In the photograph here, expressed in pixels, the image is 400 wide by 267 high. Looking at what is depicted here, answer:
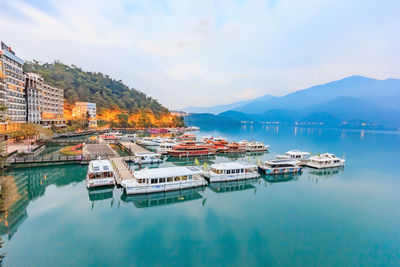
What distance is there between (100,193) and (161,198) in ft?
25.6

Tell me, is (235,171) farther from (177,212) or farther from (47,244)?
(47,244)

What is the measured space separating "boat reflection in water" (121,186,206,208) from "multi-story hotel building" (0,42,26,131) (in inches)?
1911

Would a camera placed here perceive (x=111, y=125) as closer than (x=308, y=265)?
No

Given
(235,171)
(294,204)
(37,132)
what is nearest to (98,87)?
(37,132)

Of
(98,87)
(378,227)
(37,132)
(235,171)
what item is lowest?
(378,227)

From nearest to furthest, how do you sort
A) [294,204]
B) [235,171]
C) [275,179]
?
[294,204] → [235,171] → [275,179]

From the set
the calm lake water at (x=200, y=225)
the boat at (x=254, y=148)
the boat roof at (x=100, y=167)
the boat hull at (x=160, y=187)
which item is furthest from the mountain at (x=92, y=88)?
the boat hull at (x=160, y=187)

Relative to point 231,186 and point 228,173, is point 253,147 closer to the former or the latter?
point 228,173

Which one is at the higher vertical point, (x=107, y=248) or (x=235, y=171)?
(x=235, y=171)

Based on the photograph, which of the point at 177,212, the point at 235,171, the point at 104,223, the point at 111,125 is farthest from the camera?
the point at 111,125

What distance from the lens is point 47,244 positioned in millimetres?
15805

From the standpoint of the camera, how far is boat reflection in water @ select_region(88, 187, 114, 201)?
24.8 m

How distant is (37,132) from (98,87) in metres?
113

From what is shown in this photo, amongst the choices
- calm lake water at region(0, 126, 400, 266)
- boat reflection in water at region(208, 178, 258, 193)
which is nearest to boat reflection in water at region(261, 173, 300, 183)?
calm lake water at region(0, 126, 400, 266)
